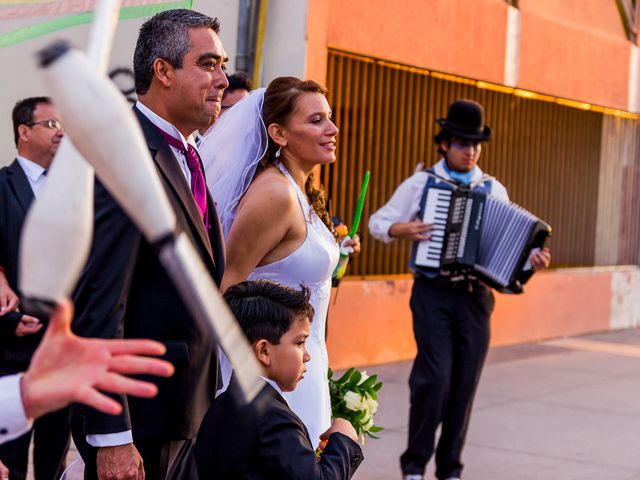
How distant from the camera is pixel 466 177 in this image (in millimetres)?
6742

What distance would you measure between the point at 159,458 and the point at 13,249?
1608mm

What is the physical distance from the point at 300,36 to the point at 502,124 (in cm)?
415

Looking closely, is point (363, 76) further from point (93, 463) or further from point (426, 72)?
point (93, 463)

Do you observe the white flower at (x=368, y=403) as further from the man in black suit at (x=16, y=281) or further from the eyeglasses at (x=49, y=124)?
the eyeglasses at (x=49, y=124)

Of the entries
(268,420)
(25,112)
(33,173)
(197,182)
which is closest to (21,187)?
(33,173)

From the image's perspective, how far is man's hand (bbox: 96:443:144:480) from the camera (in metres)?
2.79

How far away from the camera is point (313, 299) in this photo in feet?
13.1

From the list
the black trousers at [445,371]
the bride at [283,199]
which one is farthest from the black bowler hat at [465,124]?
the bride at [283,199]

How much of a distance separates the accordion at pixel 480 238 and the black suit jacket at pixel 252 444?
347cm

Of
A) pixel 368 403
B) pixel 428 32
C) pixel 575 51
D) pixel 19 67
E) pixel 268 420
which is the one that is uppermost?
pixel 575 51

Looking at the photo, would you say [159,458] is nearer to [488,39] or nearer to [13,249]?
[13,249]

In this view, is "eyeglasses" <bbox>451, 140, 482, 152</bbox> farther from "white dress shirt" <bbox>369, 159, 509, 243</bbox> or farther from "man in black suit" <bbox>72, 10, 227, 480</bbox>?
"man in black suit" <bbox>72, 10, 227, 480</bbox>

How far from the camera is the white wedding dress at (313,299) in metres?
3.91

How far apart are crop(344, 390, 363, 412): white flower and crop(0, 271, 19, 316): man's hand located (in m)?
1.24
